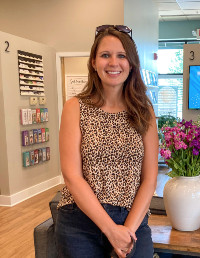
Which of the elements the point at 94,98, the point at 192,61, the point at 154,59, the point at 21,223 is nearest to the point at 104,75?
the point at 94,98

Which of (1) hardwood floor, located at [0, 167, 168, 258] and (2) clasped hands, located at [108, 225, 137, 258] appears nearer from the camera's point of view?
(2) clasped hands, located at [108, 225, 137, 258]

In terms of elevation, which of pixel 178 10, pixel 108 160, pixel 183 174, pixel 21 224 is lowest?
pixel 21 224

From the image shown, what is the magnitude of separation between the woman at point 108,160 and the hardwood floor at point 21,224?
1980mm

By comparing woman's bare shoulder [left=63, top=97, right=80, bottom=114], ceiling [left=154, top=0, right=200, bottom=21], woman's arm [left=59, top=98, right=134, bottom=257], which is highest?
ceiling [left=154, top=0, right=200, bottom=21]

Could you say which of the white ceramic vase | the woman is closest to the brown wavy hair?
the woman

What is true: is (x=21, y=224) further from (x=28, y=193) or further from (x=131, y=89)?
(x=131, y=89)

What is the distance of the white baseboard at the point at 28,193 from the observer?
448cm

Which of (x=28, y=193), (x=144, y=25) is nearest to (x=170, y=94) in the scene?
(x=144, y=25)

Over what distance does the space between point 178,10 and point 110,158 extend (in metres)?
7.55

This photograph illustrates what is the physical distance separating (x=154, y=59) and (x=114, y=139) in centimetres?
628

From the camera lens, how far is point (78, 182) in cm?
132

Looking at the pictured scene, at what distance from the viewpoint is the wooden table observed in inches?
56.2

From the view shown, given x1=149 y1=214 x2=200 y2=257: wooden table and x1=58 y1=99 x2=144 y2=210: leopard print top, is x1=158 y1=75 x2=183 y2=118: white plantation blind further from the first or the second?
x1=58 y1=99 x2=144 y2=210: leopard print top

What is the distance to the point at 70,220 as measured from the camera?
132 centimetres
